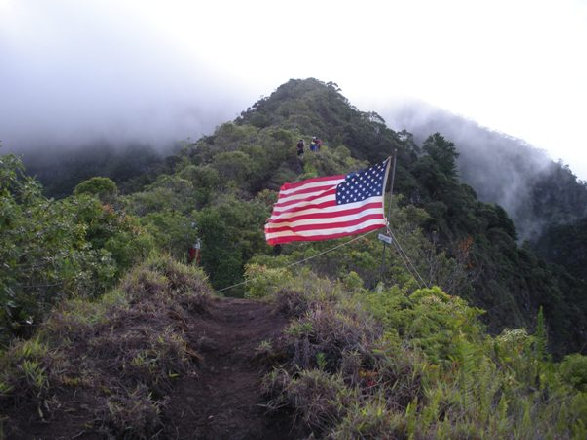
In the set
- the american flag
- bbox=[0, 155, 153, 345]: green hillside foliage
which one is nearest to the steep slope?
bbox=[0, 155, 153, 345]: green hillside foliage

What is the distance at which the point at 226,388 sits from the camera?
450 centimetres

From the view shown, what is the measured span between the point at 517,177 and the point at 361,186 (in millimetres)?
A: 87715

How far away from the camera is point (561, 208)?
244 ft

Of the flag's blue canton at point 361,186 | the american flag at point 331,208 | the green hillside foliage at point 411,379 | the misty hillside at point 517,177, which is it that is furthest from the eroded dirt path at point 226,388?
the misty hillside at point 517,177

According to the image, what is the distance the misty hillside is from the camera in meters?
72.6

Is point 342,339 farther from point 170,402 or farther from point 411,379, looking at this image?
point 170,402

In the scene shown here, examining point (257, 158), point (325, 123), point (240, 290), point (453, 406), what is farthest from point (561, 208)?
point (453, 406)

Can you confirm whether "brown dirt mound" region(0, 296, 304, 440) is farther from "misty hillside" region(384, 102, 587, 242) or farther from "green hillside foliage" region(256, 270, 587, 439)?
"misty hillside" region(384, 102, 587, 242)

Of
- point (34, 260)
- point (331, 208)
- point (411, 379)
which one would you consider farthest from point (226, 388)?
point (331, 208)

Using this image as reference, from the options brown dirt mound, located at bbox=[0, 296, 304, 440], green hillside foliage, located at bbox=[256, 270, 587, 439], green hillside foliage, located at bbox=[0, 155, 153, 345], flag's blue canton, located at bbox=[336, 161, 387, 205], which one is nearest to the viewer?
green hillside foliage, located at bbox=[256, 270, 587, 439]

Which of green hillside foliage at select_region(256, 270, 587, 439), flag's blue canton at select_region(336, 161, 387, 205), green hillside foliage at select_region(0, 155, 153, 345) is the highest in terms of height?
flag's blue canton at select_region(336, 161, 387, 205)

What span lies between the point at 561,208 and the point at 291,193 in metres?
77.0

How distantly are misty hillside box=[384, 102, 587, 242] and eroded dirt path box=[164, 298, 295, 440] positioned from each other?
64415 millimetres

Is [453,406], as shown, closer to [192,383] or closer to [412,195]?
[192,383]
